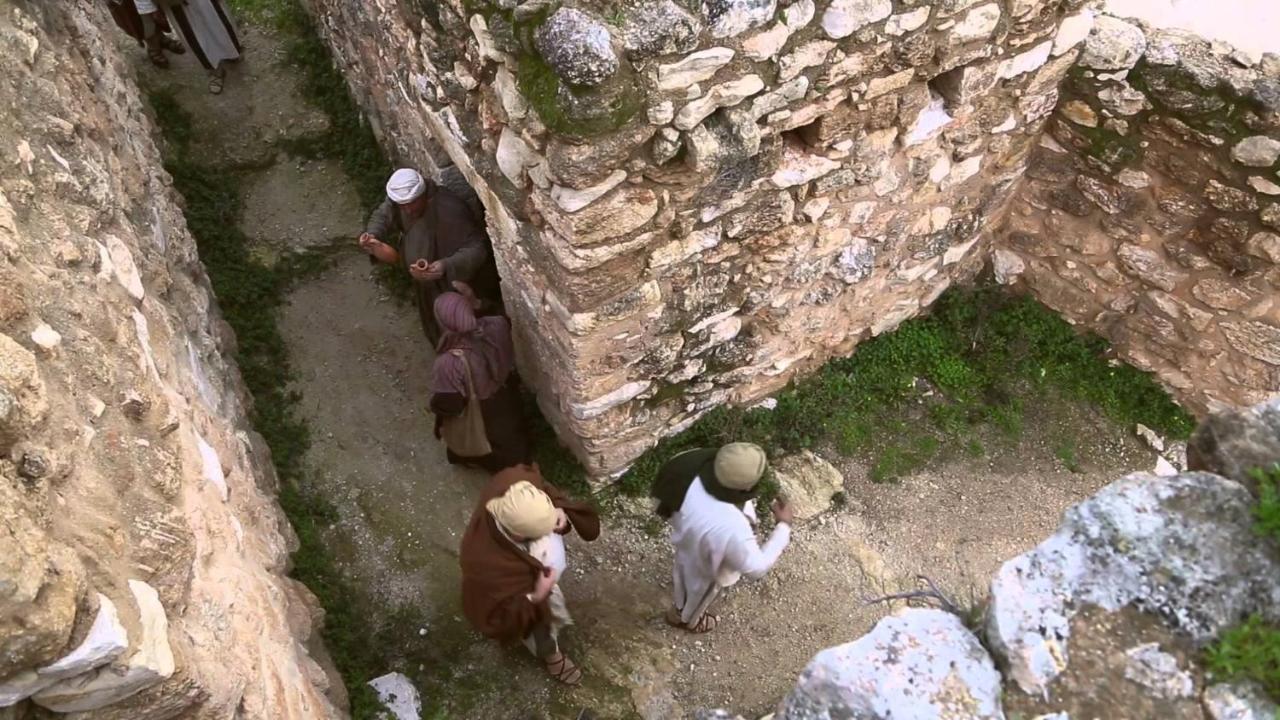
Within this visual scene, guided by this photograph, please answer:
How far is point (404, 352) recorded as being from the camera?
17.6ft

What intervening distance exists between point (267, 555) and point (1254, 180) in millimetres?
4664

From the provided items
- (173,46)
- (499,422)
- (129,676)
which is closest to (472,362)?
(499,422)

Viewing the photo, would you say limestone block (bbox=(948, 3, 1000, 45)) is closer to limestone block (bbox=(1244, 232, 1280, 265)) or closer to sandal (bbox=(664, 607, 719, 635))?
limestone block (bbox=(1244, 232, 1280, 265))

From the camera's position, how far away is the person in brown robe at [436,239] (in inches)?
178

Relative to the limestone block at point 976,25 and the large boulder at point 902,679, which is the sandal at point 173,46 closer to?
the limestone block at point 976,25

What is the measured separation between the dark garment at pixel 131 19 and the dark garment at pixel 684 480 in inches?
216

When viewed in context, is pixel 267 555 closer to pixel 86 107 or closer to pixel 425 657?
pixel 425 657

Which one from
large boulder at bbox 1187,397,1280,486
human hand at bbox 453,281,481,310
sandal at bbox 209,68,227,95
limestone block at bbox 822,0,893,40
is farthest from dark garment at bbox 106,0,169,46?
large boulder at bbox 1187,397,1280,486

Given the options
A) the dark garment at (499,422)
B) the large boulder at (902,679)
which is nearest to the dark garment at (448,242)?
the dark garment at (499,422)

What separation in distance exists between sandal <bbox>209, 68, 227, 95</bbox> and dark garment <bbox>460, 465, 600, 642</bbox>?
15.6 feet

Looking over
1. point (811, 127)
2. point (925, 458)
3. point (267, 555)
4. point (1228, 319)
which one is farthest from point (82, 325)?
point (1228, 319)

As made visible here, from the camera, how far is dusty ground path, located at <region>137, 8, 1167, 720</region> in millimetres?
4141

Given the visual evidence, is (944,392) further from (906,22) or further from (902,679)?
(902,679)

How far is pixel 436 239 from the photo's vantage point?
15.2ft
